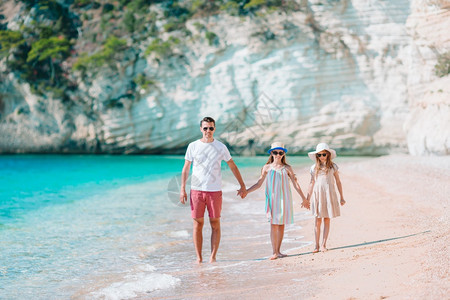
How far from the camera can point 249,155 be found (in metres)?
24.5

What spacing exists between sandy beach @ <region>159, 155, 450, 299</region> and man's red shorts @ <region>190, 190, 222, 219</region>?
598 mm

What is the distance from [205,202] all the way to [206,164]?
42cm

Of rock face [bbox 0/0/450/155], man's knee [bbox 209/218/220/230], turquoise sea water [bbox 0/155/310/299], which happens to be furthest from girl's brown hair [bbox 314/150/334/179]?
rock face [bbox 0/0/450/155]

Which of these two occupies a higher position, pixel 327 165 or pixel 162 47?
pixel 162 47

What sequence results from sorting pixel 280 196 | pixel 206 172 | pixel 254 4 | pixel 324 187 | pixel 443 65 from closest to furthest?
pixel 206 172
pixel 280 196
pixel 324 187
pixel 443 65
pixel 254 4

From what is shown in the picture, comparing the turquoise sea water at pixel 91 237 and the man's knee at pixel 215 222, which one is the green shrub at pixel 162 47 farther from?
the man's knee at pixel 215 222

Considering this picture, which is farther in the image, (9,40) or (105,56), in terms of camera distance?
(9,40)

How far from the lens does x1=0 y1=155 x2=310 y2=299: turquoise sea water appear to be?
4.79m

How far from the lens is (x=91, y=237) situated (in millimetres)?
7180

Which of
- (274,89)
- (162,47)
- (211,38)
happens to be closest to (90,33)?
(162,47)

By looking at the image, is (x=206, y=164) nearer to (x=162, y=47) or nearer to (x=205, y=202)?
(x=205, y=202)

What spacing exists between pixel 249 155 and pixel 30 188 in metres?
12.7

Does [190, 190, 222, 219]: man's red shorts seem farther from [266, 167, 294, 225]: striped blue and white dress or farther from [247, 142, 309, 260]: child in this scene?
[266, 167, 294, 225]: striped blue and white dress

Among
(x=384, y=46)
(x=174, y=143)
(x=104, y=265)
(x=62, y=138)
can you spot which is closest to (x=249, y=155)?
(x=174, y=143)
